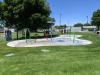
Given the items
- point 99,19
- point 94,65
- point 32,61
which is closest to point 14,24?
point 32,61

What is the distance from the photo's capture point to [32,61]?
49.8 ft

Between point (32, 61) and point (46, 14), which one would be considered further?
point (46, 14)

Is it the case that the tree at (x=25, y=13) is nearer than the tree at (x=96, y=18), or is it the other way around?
the tree at (x=25, y=13)

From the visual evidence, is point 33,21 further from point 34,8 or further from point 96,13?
point 96,13

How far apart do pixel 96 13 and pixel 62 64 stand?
312 feet

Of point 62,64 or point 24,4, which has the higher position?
point 24,4

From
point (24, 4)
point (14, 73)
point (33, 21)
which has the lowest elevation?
point (14, 73)

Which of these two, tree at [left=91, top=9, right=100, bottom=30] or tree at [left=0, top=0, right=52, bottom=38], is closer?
tree at [left=0, top=0, right=52, bottom=38]

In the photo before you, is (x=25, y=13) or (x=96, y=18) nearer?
(x=25, y=13)

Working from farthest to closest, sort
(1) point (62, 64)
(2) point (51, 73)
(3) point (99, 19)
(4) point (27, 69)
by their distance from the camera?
(3) point (99, 19)
(1) point (62, 64)
(4) point (27, 69)
(2) point (51, 73)

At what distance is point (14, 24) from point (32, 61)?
25.6m

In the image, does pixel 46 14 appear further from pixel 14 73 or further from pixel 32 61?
pixel 14 73

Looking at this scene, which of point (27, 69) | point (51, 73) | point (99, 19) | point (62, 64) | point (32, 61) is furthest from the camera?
point (99, 19)

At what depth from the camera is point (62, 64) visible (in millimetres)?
13828
